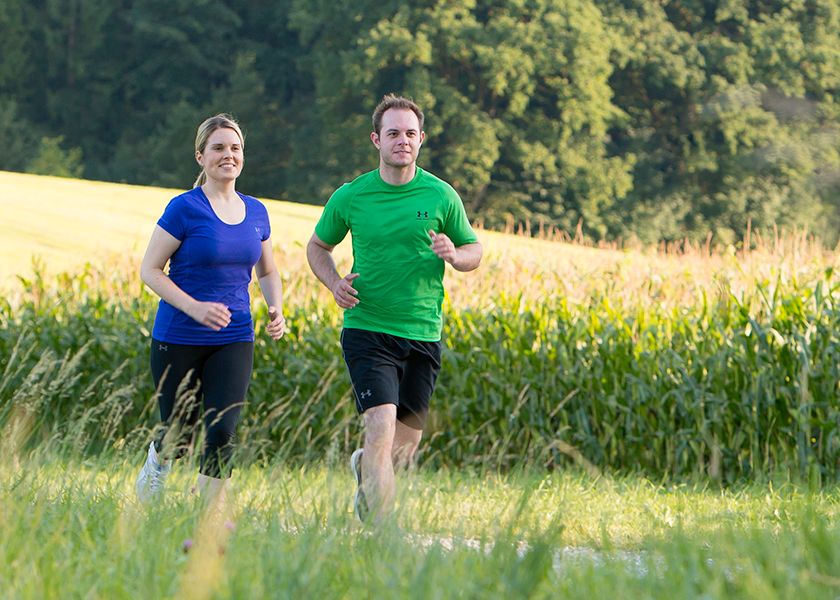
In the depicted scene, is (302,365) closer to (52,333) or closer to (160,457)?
(52,333)

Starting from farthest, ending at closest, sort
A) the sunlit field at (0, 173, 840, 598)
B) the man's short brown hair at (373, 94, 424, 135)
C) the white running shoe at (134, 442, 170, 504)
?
the man's short brown hair at (373, 94, 424, 135)
the white running shoe at (134, 442, 170, 504)
the sunlit field at (0, 173, 840, 598)

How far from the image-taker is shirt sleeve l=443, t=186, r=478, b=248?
561cm

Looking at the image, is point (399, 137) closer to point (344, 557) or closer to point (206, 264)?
point (206, 264)

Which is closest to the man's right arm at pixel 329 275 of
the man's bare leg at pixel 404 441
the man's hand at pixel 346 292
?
the man's hand at pixel 346 292

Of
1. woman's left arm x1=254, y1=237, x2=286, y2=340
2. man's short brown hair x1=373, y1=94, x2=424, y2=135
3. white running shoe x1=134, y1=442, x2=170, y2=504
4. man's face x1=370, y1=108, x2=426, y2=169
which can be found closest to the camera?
white running shoe x1=134, y1=442, x2=170, y2=504

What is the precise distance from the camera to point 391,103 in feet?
18.4

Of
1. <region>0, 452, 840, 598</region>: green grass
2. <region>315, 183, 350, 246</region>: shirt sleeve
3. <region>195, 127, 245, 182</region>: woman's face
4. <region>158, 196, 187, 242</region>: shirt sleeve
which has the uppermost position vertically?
<region>195, 127, 245, 182</region>: woman's face

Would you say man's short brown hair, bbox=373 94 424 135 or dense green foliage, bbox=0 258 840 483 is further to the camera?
dense green foliage, bbox=0 258 840 483

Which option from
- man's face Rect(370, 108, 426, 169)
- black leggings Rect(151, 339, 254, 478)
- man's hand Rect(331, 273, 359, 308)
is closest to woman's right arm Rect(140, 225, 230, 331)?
black leggings Rect(151, 339, 254, 478)

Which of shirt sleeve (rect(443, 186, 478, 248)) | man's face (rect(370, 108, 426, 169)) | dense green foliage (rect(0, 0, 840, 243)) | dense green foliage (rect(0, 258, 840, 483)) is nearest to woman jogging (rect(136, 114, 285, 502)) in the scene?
man's face (rect(370, 108, 426, 169))

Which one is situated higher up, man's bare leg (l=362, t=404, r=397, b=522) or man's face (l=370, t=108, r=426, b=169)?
man's face (l=370, t=108, r=426, b=169)

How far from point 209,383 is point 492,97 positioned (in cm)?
3368

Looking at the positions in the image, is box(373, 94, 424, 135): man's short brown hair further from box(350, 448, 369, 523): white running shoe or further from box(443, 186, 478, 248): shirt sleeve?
box(350, 448, 369, 523): white running shoe

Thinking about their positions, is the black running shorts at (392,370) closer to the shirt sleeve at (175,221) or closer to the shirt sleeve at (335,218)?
the shirt sleeve at (335,218)
